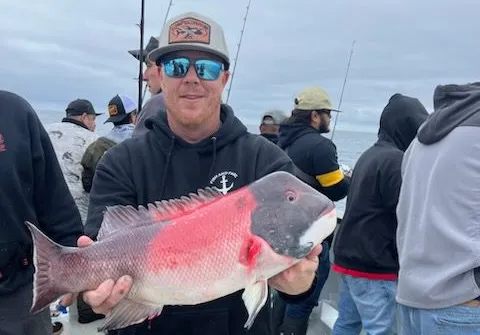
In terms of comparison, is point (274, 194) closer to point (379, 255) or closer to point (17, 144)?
point (17, 144)

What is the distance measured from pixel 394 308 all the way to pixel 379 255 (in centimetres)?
53

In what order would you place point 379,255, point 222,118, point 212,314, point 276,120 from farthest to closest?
1. point 276,120
2. point 379,255
3. point 222,118
4. point 212,314

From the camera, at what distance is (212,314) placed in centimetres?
254

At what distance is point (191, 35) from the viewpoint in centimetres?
254

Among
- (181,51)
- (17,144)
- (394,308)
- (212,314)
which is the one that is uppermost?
(181,51)

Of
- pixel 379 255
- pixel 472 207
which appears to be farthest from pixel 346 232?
pixel 472 207

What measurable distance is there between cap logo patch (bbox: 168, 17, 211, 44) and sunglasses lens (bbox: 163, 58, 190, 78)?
9 centimetres

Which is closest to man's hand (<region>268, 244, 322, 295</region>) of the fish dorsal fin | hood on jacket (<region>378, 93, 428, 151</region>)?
the fish dorsal fin

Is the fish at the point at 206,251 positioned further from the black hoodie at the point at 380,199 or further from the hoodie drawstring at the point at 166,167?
the black hoodie at the point at 380,199

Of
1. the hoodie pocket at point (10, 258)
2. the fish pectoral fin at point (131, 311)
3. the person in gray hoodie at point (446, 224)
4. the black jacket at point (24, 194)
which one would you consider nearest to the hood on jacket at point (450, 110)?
the person in gray hoodie at point (446, 224)

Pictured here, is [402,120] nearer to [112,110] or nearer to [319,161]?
[319,161]

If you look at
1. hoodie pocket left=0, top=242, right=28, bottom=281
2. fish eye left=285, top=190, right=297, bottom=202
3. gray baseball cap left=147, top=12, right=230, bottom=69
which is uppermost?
gray baseball cap left=147, top=12, right=230, bottom=69

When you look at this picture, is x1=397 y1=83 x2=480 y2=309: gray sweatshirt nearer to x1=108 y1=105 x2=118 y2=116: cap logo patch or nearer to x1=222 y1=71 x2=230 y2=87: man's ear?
x1=222 y1=71 x2=230 y2=87: man's ear

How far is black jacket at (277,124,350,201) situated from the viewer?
5.85 meters
